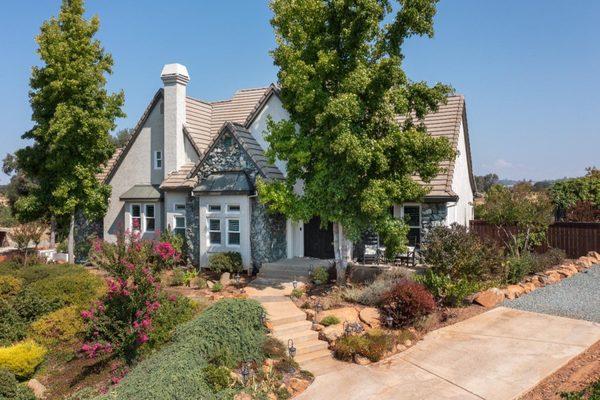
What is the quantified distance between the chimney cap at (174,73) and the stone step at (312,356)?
1584 centimetres

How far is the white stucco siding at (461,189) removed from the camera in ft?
64.8

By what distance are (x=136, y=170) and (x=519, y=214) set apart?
17.6 meters

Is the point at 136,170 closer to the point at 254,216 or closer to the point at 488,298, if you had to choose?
the point at 254,216

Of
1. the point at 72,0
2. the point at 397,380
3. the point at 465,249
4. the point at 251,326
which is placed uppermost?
the point at 72,0

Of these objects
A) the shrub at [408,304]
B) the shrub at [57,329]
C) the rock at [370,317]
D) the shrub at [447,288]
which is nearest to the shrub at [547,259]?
the shrub at [447,288]

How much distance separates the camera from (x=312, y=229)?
67.5ft

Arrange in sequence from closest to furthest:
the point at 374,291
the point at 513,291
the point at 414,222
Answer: the point at 374,291 < the point at 513,291 < the point at 414,222

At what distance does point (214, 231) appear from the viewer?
20531 mm

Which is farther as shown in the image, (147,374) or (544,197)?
(544,197)

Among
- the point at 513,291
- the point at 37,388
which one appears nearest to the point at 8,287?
the point at 37,388

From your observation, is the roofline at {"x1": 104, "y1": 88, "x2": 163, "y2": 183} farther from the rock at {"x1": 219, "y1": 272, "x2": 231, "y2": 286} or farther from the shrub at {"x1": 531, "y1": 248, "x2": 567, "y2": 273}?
the shrub at {"x1": 531, "y1": 248, "x2": 567, "y2": 273}

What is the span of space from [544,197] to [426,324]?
1028 cm

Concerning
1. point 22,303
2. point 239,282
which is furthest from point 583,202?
point 22,303

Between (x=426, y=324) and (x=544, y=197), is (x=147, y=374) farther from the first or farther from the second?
(x=544, y=197)
